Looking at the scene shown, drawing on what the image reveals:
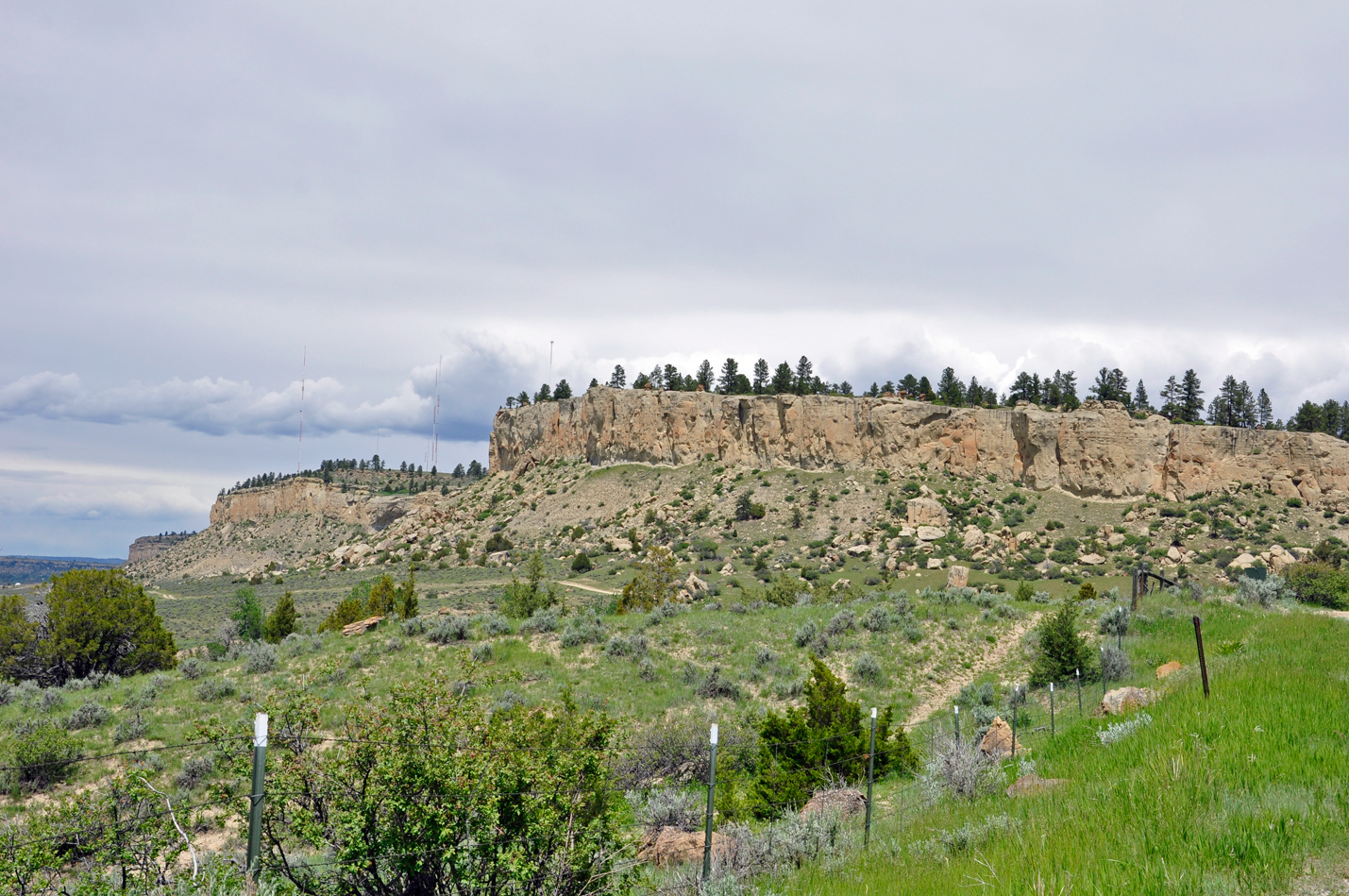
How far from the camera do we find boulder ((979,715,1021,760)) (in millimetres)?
12500

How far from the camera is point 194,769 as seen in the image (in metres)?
14.4

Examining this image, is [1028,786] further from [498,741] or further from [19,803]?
[19,803]

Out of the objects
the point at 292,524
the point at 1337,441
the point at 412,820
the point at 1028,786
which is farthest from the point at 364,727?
the point at 292,524

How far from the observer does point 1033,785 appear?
7992 mm

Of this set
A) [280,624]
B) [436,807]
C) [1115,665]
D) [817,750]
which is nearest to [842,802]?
[817,750]

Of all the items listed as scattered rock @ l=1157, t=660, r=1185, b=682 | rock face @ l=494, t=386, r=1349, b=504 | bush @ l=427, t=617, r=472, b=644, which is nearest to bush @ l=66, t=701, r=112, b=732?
bush @ l=427, t=617, r=472, b=644

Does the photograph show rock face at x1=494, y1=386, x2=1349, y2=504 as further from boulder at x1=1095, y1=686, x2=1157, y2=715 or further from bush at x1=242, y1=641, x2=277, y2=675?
boulder at x1=1095, y1=686, x2=1157, y2=715

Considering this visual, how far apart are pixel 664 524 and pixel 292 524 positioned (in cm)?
7625

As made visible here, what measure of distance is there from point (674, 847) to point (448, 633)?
57.0ft

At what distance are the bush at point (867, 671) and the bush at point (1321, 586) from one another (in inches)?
847

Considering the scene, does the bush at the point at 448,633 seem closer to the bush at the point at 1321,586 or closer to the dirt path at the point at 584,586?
the dirt path at the point at 584,586

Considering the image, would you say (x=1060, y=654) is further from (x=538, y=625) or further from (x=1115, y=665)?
(x=538, y=625)

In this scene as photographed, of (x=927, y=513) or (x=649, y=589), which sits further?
(x=927, y=513)

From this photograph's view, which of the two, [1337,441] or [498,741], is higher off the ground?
[1337,441]
